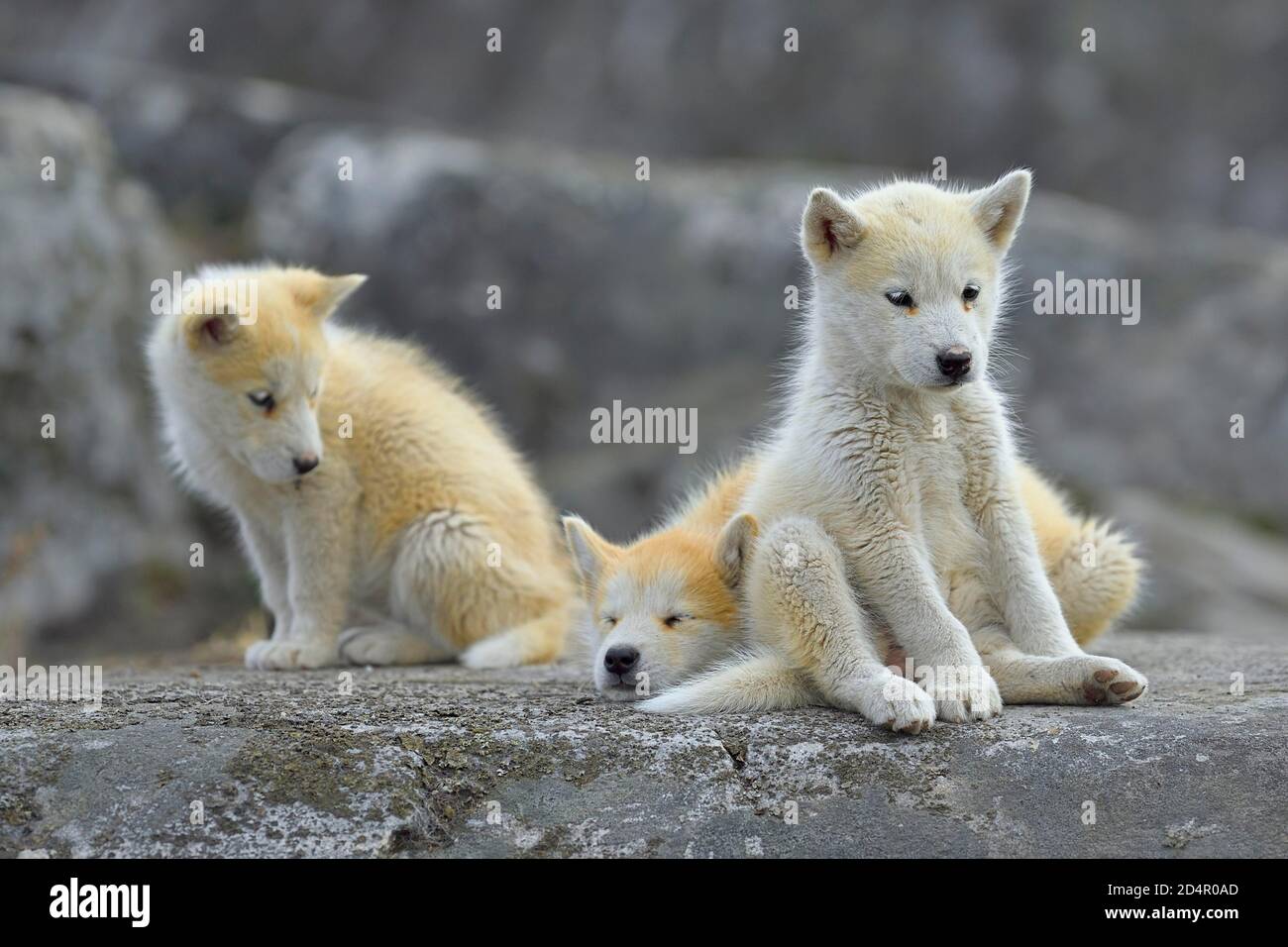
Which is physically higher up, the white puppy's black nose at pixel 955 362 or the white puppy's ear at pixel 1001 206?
the white puppy's ear at pixel 1001 206

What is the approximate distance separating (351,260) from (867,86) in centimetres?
671

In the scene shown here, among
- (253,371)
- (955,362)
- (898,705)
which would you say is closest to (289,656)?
(253,371)

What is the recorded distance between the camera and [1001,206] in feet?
18.0

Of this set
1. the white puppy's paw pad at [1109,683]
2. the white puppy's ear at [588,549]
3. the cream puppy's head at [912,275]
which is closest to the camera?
the white puppy's paw pad at [1109,683]

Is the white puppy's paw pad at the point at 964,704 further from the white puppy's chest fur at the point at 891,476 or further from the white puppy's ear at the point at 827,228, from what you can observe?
the white puppy's ear at the point at 827,228

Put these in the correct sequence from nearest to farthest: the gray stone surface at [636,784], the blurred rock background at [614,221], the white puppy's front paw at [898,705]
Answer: the gray stone surface at [636,784] → the white puppy's front paw at [898,705] → the blurred rock background at [614,221]

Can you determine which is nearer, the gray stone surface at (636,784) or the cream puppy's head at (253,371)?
the gray stone surface at (636,784)

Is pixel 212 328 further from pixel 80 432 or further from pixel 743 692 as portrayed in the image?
pixel 80 432

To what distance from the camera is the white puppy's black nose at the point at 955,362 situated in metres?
5.05

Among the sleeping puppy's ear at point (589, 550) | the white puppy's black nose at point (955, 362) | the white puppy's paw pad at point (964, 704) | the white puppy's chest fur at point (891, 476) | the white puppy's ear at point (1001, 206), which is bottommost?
the white puppy's paw pad at point (964, 704)

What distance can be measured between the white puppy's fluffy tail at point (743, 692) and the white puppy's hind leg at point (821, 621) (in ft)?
0.23

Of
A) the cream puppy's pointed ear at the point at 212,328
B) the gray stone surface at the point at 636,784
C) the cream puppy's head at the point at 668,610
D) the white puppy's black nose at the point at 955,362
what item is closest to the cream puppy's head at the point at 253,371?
the cream puppy's pointed ear at the point at 212,328

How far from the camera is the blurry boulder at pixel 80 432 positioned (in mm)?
10445

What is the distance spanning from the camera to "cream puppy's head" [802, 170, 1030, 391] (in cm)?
515
